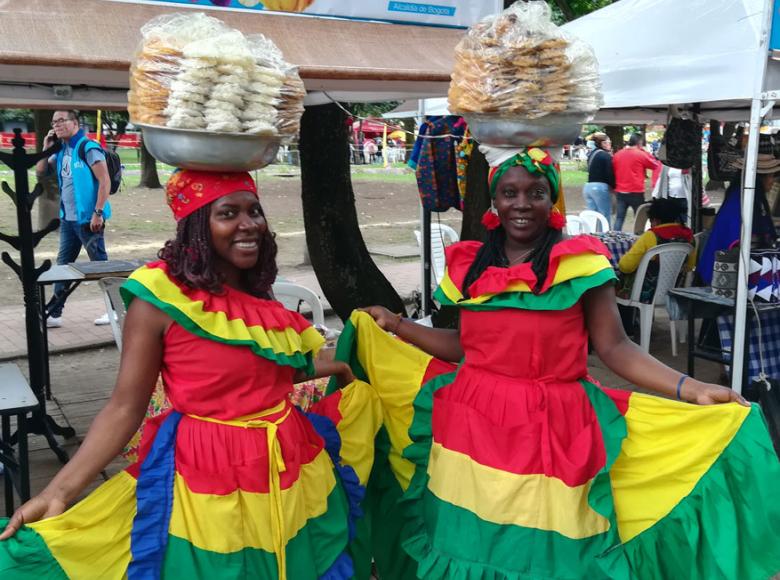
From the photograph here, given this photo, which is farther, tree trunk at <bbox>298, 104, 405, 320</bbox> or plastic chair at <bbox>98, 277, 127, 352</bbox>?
tree trunk at <bbox>298, 104, 405, 320</bbox>

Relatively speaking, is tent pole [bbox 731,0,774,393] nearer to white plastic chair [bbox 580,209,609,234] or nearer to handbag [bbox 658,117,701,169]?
handbag [bbox 658,117,701,169]

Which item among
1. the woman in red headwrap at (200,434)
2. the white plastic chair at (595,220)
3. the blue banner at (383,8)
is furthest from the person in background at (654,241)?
the woman in red headwrap at (200,434)

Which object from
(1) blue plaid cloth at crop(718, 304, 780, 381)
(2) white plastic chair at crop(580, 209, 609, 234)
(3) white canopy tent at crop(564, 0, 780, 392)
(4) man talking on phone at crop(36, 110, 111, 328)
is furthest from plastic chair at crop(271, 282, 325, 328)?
(2) white plastic chair at crop(580, 209, 609, 234)

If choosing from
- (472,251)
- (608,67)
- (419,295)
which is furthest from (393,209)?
(472,251)

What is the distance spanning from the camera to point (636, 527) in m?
2.62

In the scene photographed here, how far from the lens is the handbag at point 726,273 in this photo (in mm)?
5770

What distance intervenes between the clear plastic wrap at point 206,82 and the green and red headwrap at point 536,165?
0.76m

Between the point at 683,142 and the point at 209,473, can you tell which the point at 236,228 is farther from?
the point at 683,142

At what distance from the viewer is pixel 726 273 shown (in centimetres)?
584

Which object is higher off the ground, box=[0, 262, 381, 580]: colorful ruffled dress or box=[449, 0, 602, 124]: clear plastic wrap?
box=[449, 0, 602, 124]: clear plastic wrap

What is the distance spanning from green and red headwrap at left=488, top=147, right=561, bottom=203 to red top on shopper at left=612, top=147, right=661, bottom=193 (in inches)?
417

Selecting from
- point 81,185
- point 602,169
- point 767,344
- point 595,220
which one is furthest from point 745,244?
point 602,169

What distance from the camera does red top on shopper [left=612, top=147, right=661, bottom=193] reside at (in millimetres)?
12680

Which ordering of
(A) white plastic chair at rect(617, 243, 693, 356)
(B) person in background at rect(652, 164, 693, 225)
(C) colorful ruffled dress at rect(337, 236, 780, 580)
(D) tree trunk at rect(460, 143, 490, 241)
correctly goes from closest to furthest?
1. (C) colorful ruffled dress at rect(337, 236, 780, 580)
2. (D) tree trunk at rect(460, 143, 490, 241)
3. (A) white plastic chair at rect(617, 243, 693, 356)
4. (B) person in background at rect(652, 164, 693, 225)
